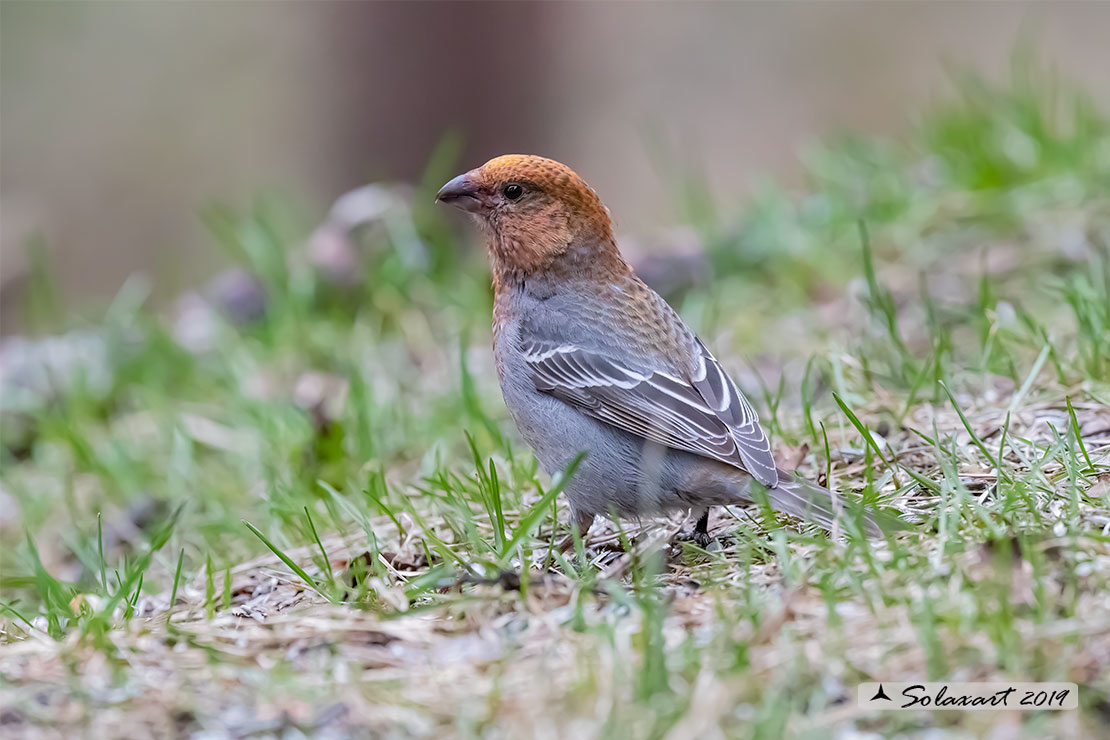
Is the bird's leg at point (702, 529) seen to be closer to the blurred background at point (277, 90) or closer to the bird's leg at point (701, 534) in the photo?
the bird's leg at point (701, 534)

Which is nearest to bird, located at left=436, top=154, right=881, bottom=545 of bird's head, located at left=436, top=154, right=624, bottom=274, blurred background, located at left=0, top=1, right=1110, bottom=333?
bird's head, located at left=436, top=154, right=624, bottom=274

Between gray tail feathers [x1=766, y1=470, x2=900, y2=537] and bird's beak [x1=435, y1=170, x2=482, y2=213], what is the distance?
1.66 metres

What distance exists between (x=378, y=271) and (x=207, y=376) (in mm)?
1183

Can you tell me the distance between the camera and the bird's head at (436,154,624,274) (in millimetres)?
4613

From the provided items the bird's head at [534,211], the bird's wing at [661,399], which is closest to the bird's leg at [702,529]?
the bird's wing at [661,399]

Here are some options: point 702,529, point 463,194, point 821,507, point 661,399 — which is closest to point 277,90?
point 463,194

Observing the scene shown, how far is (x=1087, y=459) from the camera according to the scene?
3512 millimetres

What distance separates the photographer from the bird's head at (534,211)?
4613 mm

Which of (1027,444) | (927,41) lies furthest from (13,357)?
(927,41)

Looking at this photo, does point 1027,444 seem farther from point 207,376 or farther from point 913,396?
point 207,376

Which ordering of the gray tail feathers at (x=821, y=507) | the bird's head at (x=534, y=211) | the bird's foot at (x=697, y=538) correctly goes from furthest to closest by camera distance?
1. the bird's head at (x=534, y=211)
2. the bird's foot at (x=697, y=538)
3. the gray tail feathers at (x=821, y=507)

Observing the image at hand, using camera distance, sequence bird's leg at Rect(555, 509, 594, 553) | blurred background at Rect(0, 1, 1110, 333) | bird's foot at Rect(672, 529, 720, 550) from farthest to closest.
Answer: blurred background at Rect(0, 1, 1110, 333) → bird's leg at Rect(555, 509, 594, 553) → bird's foot at Rect(672, 529, 720, 550)

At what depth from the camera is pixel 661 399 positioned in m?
4.07

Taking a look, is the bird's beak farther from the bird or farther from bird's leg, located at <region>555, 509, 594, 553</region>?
bird's leg, located at <region>555, 509, 594, 553</region>
